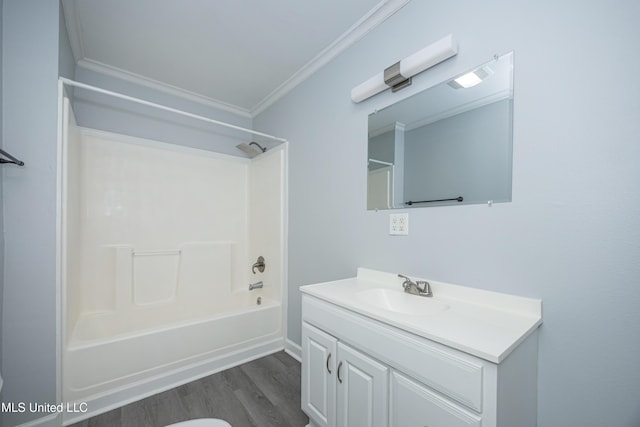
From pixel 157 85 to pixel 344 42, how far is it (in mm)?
1926

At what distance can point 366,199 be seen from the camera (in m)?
1.73

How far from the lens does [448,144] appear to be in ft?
4.44

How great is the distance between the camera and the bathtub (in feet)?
5.19

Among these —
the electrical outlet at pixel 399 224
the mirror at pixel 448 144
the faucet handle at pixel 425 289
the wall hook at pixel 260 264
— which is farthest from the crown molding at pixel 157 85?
the faucet handle at pixel 425 289

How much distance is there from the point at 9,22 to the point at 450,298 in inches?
106

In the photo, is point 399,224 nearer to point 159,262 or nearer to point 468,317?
point 468,317

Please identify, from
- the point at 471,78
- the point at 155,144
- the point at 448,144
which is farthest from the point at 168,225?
the point at 471,78

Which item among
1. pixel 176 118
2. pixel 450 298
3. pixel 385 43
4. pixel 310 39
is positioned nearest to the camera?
pixel 450 298

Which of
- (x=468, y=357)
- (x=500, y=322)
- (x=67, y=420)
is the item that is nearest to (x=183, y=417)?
(x=67, y=420)

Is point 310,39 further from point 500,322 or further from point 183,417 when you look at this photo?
point 183,417

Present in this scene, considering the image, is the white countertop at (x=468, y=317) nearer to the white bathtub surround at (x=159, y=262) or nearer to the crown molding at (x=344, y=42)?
the white bathtub surround at (x=159, y=262)

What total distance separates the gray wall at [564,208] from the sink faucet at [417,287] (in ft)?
0.24

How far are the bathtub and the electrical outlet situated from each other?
4.73 ft

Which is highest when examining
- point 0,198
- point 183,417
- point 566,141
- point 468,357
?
point 566,141
